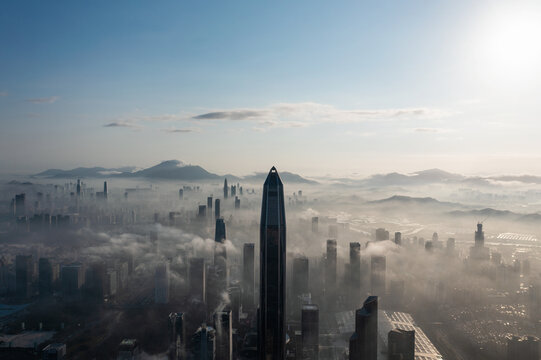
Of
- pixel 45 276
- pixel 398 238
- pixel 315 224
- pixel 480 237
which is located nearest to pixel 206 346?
pixel 45 276

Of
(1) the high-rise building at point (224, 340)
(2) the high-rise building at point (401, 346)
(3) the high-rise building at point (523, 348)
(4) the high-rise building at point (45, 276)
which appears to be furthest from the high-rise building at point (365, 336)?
(4) the high-rise building at point (45, 276)

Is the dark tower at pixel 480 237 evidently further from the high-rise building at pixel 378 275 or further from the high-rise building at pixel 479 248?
the high-rise building at pixel 378 275

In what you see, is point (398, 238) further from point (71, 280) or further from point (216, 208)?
point (71, 280)

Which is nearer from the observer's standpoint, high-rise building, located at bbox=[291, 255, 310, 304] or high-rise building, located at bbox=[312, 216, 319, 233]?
high-rise building, located at bbox=[291, 255, 310, 304]

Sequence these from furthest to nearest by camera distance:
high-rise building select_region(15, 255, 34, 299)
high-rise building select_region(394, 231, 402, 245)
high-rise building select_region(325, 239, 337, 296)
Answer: high-rise building select_region(394, 231, 402, 245) → high-rise building select_region(325, 239, 337, 296) → high-rise building select_region(15, 255, 34, 299)

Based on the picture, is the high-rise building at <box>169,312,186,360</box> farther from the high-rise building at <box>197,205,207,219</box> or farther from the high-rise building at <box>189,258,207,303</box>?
the high-rise building at <box>197,205,207,219</box>

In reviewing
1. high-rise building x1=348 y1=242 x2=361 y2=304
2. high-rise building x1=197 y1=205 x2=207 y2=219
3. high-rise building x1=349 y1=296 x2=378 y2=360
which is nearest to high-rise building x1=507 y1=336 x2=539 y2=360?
high-rise building x1=349 y1=296 x2=378 y2=360

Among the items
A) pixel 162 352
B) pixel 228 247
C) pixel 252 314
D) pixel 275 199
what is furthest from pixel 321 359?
pixel 228 247
